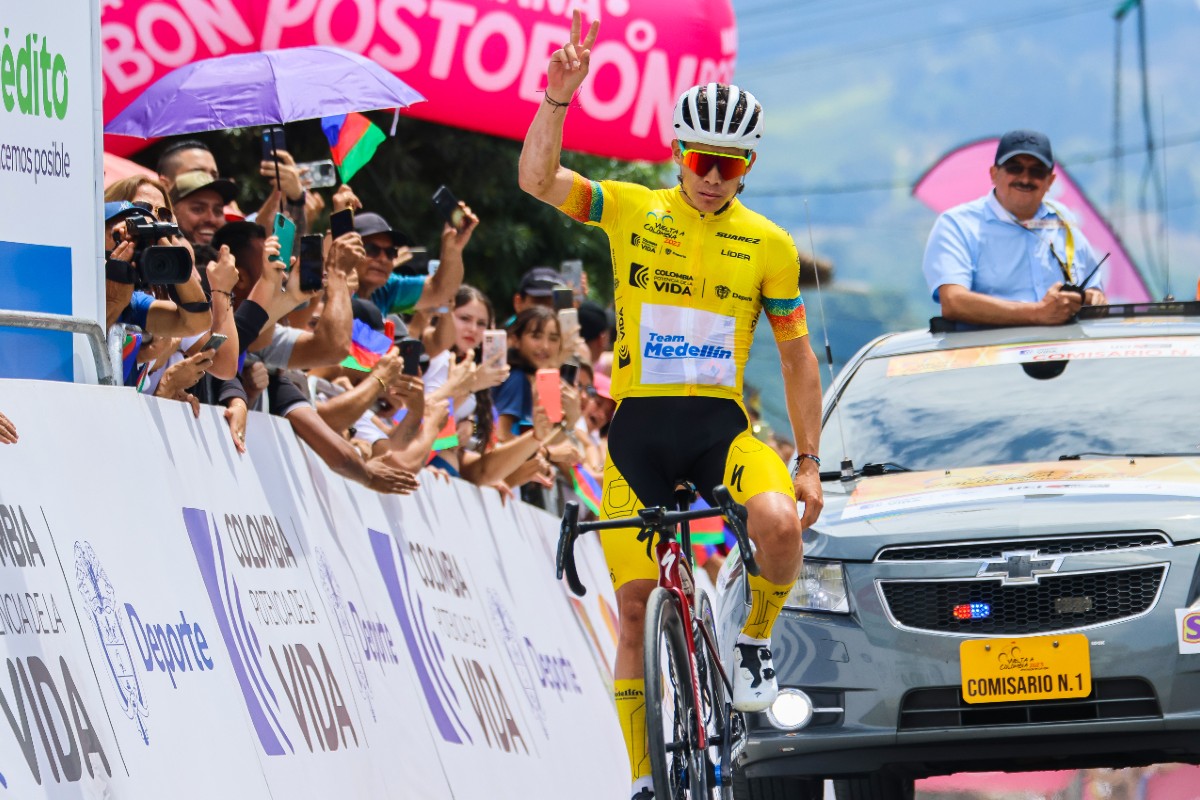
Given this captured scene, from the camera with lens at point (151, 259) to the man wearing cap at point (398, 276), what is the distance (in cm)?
343

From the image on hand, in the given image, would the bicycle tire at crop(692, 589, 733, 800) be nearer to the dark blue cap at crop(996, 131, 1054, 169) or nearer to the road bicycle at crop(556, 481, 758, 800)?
the road bicycle at crop(556, 481, 758, 800)

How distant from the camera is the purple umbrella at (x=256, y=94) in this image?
9.62 m

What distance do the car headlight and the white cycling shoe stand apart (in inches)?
15.4

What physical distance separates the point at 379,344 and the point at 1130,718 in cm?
471

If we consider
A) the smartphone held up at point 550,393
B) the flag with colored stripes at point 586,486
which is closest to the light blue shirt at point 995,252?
the smartphone held up at point 550,393

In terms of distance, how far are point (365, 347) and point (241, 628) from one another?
3565mm

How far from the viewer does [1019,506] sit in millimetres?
6941

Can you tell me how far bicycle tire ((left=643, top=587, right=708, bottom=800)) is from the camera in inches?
226

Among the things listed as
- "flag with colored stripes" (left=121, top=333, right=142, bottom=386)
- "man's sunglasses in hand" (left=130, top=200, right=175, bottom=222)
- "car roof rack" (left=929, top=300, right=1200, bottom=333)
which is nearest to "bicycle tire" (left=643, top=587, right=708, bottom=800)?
"flag with colored stripes" (left=121, top=333, right=142, bottom=386)

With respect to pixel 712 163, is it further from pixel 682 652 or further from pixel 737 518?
pixel 682 652

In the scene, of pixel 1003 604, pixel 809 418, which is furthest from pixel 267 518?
pixel 1003 604

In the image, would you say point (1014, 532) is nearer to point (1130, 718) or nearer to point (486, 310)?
point (1130, 718)

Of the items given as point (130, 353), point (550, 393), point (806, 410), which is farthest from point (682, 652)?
point (550, 393)

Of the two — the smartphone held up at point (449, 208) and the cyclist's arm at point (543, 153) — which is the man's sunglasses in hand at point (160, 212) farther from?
the smartphone held up at point (449, 208)
